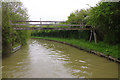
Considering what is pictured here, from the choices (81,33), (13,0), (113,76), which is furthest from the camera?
(81,33)

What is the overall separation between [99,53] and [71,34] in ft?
49.7

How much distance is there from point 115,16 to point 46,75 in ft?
20.0

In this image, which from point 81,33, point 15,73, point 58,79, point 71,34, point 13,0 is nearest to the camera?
point 58,79

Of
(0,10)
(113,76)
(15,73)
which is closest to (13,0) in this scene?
(0,10)

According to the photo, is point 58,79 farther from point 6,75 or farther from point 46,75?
point 6,75

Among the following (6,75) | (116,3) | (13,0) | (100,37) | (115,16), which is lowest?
(6,75)

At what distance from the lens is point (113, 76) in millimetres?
5434

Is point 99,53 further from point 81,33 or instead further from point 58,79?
point 81,33

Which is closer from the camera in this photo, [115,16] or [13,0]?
[115,16]

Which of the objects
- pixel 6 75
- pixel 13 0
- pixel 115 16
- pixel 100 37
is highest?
pixel 13 0

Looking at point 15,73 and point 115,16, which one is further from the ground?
point 115,16

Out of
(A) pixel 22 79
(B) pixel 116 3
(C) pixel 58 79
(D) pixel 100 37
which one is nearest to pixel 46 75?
(C) pixel 58 79

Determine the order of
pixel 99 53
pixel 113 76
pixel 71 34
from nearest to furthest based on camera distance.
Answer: pixel 113 76 → pixel 99 53 → pixel 71 34

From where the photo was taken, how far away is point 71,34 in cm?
2466
